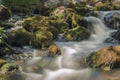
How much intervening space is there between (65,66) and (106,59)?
2.30 metres

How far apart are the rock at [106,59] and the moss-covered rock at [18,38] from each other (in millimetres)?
5354

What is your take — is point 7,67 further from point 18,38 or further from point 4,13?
point 4,13

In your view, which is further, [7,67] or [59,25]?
[59,25]

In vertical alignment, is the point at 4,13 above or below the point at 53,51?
above

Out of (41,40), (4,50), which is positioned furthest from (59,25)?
(4,50)

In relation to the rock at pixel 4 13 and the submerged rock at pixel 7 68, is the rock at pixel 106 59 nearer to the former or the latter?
the submerged rock at pixel 7 68

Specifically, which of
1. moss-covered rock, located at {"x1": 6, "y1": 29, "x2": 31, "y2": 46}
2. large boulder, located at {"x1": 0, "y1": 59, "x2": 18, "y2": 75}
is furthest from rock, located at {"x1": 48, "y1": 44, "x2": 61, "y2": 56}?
large boulder, located at {"x1": 0, "y1": 59, "x2": 18, "y2": 75}

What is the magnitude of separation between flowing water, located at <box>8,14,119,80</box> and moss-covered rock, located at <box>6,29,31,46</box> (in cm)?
140

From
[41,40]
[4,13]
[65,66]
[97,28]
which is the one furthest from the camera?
[4,13]

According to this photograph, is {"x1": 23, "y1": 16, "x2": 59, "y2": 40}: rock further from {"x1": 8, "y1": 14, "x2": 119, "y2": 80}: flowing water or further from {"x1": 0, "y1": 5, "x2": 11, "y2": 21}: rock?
{"x1": 0, "y1": 5, "x2": 11, "y2": 21}: rock

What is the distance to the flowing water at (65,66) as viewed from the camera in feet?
43.4

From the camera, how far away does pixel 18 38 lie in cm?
1795

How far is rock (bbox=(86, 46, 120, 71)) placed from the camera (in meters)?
13.8

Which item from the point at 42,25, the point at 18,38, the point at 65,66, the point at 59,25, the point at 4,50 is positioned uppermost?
the point at 42,25
